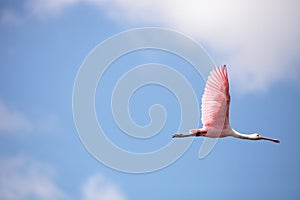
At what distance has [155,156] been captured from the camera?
73.7ft

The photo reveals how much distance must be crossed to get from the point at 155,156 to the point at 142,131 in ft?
2.93

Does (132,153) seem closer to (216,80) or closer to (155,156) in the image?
(155,156)

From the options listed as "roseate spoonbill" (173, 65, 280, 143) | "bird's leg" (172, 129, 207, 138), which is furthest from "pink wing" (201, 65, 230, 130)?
"bird's leg" (172, 129, 207, 138)

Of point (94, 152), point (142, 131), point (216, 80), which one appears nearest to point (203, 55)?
point (216, 80)

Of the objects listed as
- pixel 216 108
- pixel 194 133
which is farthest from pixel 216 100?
pixel 194 133

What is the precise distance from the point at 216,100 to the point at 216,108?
1.27 ft

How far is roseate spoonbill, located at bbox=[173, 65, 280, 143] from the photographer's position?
20.7 metres

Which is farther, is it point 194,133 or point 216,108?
point 194,133

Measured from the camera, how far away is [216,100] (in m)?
21.4

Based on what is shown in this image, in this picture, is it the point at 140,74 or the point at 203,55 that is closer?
the point at 203,55

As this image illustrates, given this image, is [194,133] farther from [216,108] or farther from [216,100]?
[216,100]

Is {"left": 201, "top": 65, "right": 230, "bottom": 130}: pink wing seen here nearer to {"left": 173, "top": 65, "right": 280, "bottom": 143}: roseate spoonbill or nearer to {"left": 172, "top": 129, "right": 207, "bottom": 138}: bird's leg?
{"left": 173, "top": 65, "right": 280, "bottom": 143}: roseate spoonbill

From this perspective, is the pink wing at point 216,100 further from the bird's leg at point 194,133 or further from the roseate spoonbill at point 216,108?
the bird's leg at point 194,133

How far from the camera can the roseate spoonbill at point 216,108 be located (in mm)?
20656
